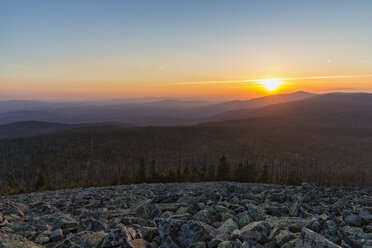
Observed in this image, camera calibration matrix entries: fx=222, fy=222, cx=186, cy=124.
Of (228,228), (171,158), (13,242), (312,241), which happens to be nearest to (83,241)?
(13,242)

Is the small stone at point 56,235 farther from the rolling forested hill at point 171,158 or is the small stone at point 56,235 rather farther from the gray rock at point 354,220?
the rolling forested hill at point 171,158

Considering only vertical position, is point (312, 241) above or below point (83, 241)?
above

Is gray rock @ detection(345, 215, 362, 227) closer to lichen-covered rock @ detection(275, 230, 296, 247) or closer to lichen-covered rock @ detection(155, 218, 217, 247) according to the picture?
lichen-covered rock @ detection(275, 230, 296, 247)

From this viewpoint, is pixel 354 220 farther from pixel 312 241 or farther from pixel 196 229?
pixel 196 229

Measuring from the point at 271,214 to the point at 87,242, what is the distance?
10.1m

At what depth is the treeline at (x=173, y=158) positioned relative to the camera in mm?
96500

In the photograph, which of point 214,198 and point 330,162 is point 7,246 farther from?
point 330,162

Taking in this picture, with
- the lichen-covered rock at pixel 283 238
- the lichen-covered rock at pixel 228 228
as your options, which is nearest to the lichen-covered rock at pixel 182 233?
the lichen-covered rock at pixel 228 228

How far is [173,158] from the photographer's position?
143375 millimetres

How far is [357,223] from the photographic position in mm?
11539

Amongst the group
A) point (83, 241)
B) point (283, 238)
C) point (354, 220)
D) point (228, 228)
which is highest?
point (83, 241)

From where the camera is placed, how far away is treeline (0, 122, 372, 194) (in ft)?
317

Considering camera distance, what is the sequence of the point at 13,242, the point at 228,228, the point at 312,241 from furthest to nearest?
the point at 228,228 → the point at 13,242 → the point at 312,241

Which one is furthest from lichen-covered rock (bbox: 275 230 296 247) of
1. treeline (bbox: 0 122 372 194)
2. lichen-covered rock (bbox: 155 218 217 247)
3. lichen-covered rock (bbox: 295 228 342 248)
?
treeline (bbox: 0 122 372 194)
